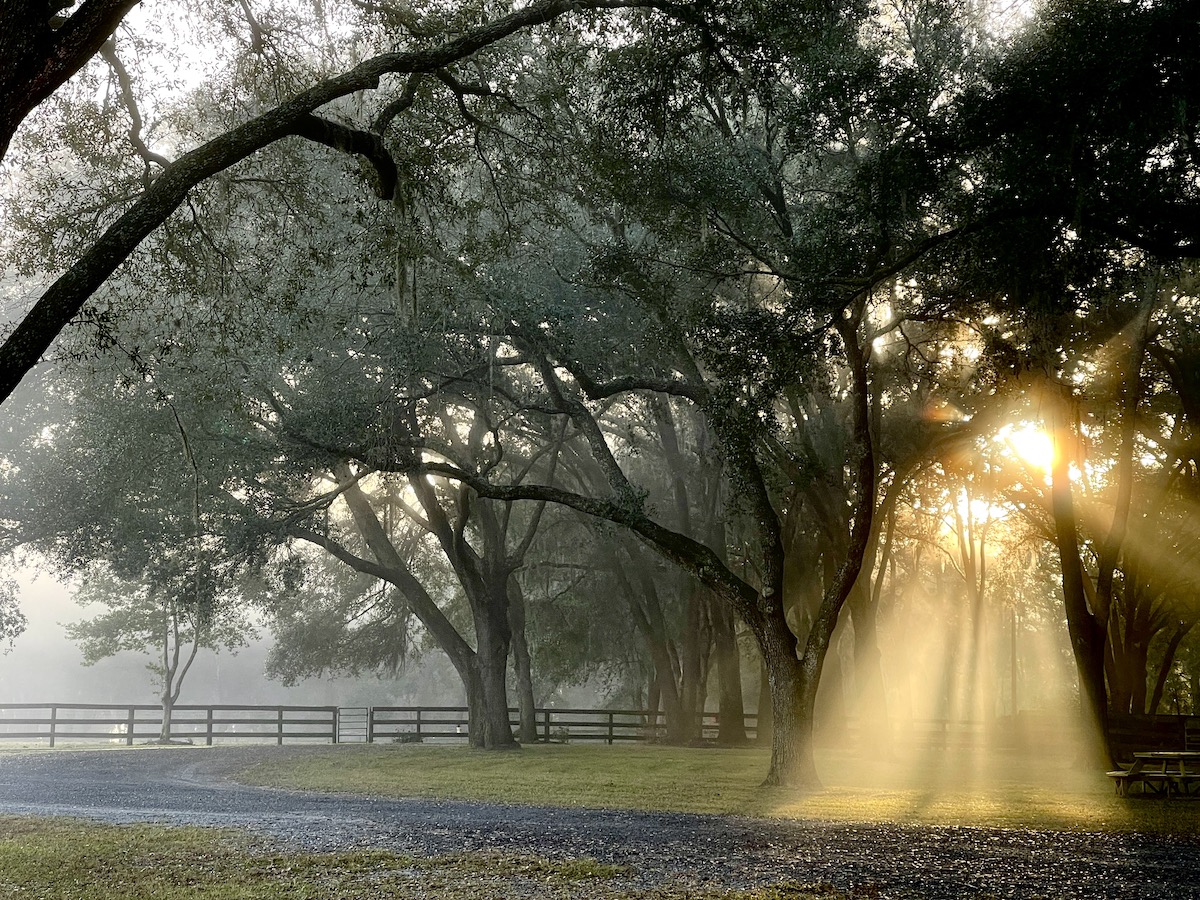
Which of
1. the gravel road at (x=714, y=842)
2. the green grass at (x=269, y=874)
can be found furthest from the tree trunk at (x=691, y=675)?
the green grass at (x=269, y=874)

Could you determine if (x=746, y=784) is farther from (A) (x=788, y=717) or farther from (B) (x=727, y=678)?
(B) (x=727, y=678)

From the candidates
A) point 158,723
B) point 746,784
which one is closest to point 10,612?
point 158,723

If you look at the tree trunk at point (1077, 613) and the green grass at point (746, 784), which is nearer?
the green grass at point (746, 784)

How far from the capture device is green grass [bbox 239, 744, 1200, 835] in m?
11.5

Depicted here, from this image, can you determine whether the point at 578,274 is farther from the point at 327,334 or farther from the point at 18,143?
the point at 18,143

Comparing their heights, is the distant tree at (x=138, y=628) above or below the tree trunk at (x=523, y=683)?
above

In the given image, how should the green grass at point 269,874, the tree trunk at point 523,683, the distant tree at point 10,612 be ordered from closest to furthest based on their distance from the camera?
the green grass at point 269,874 → the distant tree at point 10,612 → the tree trunk at point 523,683

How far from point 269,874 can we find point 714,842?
3601mm

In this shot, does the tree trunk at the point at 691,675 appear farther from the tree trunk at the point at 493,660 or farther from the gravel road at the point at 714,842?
the gravel road at the point at 714,842

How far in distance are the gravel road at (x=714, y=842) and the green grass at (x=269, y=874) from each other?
0.40m

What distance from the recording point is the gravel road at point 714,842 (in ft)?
21.9

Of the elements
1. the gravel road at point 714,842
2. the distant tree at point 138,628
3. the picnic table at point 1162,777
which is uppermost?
the distant tree at point 138,628

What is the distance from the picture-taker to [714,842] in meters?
8.55

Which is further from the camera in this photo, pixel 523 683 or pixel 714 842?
pixel 523 683
